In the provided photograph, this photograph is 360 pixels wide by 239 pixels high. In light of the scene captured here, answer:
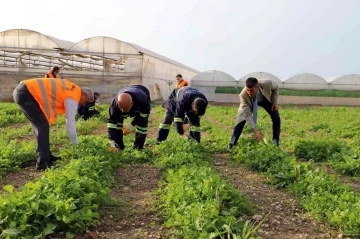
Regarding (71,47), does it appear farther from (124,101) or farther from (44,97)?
(124,101)

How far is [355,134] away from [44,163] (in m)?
8.07

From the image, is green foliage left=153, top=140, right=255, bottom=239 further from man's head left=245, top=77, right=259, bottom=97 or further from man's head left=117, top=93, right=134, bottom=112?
man's head left=245, top=77, right=259, bottom=97

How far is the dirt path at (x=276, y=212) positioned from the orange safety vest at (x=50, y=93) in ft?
8.52

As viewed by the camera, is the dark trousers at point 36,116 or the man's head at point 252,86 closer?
the dark trousers at point 36,116

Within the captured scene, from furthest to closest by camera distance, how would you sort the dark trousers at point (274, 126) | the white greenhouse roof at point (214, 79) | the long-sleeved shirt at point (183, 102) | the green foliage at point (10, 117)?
the white greenhouse roof at point (214, 79), the green foliage at point (10, 117), the dark trousers at point (274, 126), the long-sleeved shirt at point (183, 102)

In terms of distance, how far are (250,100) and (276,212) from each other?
3.33m

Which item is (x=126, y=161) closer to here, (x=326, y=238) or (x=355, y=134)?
(x=326, y=238)

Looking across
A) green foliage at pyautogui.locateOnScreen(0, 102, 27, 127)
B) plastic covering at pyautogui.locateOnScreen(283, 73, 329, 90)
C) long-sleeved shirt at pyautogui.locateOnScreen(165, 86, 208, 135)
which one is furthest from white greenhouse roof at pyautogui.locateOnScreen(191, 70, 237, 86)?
long-sleeved shirt at pyautogui.locateOnScreen(165, 86, 208, 135)

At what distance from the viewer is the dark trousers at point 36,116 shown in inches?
215

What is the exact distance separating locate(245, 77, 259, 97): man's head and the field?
89 cm

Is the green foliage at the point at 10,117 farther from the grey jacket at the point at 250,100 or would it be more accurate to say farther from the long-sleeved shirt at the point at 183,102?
the grey jacket at the point at 250,100

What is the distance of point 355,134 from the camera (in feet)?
33.2

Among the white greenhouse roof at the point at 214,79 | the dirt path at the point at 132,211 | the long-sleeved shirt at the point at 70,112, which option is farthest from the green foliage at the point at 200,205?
the white greenhouse roof at the point at 214,79

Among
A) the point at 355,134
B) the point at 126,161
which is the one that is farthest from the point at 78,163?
the point at 355,134
